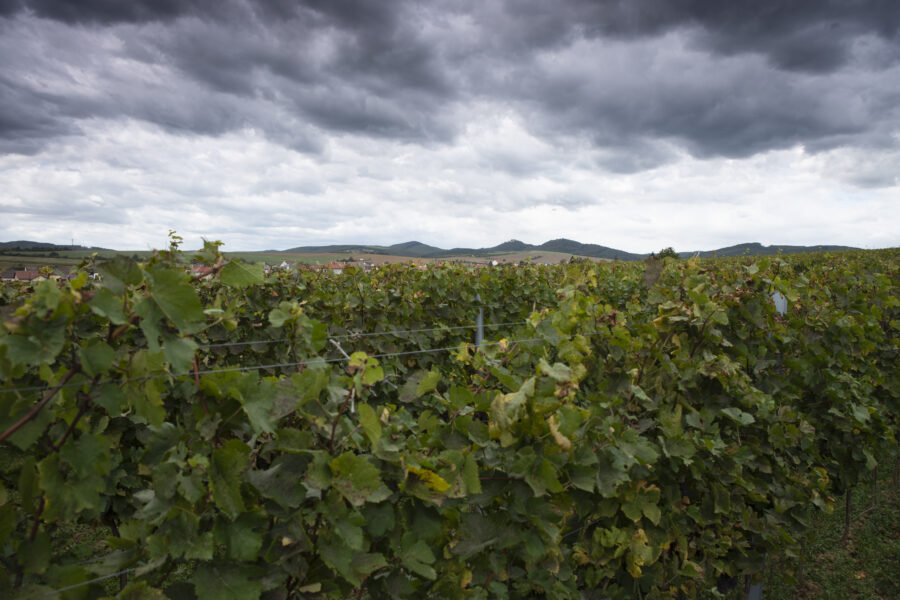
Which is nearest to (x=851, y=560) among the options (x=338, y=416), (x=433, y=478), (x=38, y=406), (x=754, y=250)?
(x=433, y=478)

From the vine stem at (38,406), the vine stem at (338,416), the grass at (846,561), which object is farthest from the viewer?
the grass at (846,561)

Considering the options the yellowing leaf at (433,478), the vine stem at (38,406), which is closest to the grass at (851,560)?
the yellowing leaf at (433,478)

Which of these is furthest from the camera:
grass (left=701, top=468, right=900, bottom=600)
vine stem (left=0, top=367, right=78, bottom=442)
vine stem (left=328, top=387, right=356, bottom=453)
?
grass (left=701, top=468, right=900, bottom=600)

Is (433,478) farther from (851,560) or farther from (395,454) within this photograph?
(851,560)

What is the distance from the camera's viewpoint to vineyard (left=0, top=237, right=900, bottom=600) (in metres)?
1.10

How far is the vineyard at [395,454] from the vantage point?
1.10 m

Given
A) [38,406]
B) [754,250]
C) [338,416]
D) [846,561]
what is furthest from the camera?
[754,250]

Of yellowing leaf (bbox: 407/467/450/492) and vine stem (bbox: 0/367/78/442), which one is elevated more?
vine stem (bbox: 0/367/78/442)

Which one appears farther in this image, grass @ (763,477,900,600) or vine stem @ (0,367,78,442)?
grass @ (763,477,900,600)

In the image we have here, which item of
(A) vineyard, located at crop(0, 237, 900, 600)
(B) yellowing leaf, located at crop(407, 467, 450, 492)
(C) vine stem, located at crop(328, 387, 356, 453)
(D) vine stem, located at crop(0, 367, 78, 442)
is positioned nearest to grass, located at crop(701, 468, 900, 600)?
(A) vineyard, located at crop(0, 237, 900, 600)

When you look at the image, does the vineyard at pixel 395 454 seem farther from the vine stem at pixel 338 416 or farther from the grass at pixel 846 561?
the grass at pixel 846 561

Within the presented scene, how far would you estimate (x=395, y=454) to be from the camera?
1.34m

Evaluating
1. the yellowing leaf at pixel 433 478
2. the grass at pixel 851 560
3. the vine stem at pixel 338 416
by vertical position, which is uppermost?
the vine stem at pixel 338 416

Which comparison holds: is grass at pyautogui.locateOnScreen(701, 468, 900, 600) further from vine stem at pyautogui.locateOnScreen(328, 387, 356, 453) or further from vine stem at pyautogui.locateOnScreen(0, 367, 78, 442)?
vine stem at pyautogui.locateOnScreen(0, 367, 78, 442)
